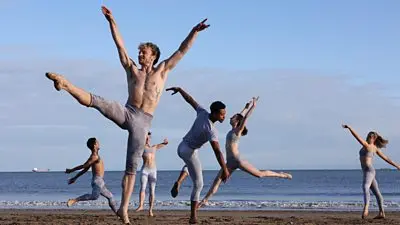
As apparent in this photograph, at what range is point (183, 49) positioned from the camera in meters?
10.9

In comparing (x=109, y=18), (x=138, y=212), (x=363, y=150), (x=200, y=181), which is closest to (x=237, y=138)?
(x=200, y=181)

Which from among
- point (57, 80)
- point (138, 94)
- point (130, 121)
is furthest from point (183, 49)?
point (57, 80)

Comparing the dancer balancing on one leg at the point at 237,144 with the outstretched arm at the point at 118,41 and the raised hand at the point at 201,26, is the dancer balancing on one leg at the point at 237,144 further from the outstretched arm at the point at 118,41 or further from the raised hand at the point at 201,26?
the outstretched arm at the point at 118,41

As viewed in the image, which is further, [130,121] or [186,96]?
[186,96]

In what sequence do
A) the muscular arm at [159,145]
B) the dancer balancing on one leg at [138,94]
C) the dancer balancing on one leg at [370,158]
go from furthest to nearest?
1. the muscular arm at [159,145]
2. the dancer balancing on one leg at [370,158]
3. the dancer balancing on one leg at [138,94]

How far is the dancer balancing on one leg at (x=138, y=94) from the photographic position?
33.3ft

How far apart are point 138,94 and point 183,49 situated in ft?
3.47

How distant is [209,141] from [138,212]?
869 centimetres

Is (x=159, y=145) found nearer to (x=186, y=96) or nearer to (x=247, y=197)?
(x=186, y=96)

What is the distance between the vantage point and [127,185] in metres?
10.9

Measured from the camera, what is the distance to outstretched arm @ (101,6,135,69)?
32.9 feet

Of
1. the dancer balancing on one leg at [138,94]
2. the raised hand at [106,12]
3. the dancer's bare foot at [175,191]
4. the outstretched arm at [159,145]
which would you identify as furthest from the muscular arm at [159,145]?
the raised hand at [106,12]

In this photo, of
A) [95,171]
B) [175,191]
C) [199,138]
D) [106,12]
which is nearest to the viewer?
[106,12]

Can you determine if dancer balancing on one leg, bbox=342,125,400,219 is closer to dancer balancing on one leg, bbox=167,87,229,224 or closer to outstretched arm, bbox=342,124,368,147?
outstretched arm, bbox=342,124,368,147
